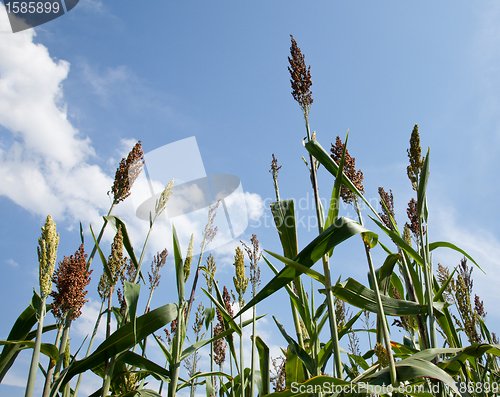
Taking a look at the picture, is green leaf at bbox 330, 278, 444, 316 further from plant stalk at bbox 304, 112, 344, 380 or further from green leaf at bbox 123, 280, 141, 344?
green leaf at bbox 123, 280, 141, 344

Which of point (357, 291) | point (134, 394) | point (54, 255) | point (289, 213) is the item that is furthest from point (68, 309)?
point (357, 291)

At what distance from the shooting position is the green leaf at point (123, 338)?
149 cm

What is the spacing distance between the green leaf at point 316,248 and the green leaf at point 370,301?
0.25 m

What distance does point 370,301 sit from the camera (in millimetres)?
1369

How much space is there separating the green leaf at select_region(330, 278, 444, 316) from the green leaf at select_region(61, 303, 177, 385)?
3.11ft

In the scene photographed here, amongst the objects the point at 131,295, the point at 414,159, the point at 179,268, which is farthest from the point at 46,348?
the point at 414,159

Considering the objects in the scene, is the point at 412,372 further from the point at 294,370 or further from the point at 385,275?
the point at 294,370

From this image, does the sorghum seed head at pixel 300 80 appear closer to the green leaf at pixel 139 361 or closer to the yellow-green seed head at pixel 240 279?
the yellow-green seed head at pixel 240 279

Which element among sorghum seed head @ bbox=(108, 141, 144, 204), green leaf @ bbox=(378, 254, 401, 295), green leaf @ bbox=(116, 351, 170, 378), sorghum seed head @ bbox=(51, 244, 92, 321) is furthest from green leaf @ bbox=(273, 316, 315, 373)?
sorghum seed head @ bbox=(108, 141, 144, 204)

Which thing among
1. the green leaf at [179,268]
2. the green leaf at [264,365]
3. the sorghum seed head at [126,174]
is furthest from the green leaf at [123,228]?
the green leaf at [264,365]

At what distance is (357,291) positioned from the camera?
1.38m

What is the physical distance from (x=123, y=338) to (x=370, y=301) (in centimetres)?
129

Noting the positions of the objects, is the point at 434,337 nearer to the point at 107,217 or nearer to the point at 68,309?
the point at 68,309

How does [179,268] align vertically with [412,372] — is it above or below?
above
